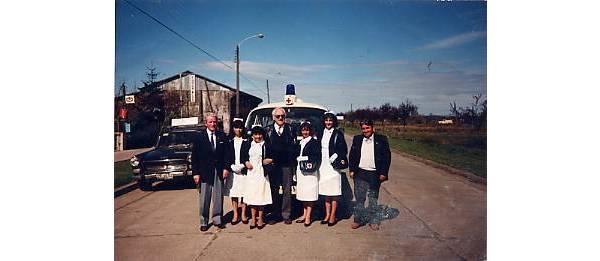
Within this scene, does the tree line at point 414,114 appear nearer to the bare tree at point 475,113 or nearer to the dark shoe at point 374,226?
the bare tree at point 475,113

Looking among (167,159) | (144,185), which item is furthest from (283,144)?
(144,185)

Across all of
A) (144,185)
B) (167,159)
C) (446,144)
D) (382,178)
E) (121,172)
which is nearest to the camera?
(121,172)

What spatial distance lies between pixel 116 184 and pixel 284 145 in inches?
60.7

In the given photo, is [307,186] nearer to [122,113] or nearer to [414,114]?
[414,114]

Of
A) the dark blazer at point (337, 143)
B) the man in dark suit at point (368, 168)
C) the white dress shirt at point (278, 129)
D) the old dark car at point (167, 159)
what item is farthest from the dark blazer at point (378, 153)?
the old dark car at point (167, 159)

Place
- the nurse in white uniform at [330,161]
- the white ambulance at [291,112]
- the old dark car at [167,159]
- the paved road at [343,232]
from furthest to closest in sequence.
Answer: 1. the old dark car at [167,159]
2. the nurse in white uniform at [330,161]
3. the white ambulance at [291,112]
4. the paved road at [343,232]

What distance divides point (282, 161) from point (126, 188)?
151 centimetres

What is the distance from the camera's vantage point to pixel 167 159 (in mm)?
4309

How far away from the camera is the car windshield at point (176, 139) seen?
Result: 3809 mm

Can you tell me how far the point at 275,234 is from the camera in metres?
3.48

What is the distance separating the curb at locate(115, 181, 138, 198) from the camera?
11.0 feet

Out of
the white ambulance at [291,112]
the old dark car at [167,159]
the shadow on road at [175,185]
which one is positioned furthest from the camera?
the shadow on road at [175,185]
